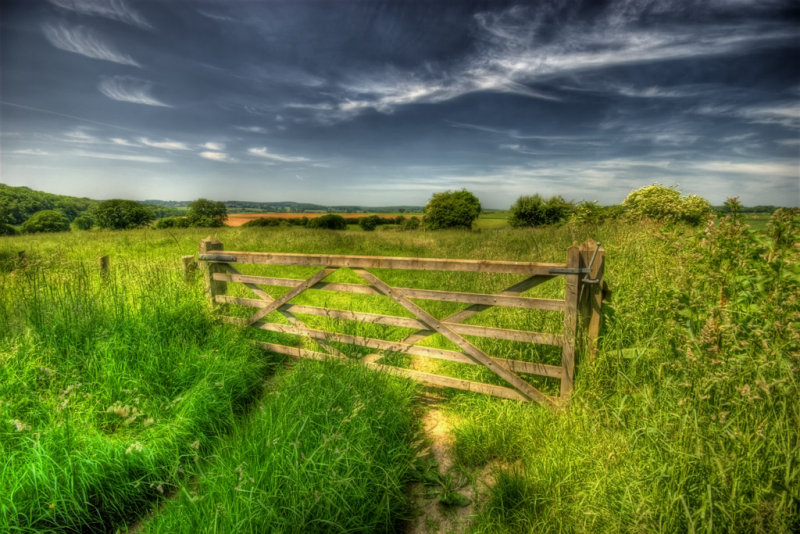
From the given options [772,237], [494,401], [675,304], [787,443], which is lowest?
[494,401]

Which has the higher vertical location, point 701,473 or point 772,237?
point 772,237

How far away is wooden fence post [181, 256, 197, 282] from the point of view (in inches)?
237

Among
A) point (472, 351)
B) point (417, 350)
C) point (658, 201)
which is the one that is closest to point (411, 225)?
point (658, 201)

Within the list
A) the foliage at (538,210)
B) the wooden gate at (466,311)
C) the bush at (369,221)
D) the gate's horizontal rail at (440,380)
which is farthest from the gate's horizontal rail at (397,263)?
the bush at (369,221)

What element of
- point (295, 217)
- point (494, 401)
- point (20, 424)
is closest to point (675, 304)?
point (494, 401)

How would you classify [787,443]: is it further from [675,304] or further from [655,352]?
[655,352]

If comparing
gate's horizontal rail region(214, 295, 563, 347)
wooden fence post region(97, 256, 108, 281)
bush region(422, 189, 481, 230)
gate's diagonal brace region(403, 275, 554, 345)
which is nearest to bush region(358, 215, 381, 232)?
bush region(422, 189, 481, 230)

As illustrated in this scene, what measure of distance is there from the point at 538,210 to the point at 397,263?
26.5 metres

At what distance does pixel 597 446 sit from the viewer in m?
2.72

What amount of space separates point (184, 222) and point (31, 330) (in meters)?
38.4

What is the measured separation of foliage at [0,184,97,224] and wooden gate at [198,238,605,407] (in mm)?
36201

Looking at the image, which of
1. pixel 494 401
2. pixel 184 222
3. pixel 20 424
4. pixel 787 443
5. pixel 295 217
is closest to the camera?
pixel 787 443

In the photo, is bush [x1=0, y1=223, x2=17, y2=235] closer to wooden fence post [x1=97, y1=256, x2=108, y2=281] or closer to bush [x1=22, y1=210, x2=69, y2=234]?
bush [x1=22, y1=210, x2=69, y2=234]

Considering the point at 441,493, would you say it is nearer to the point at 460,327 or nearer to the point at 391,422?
the point at 391,422
